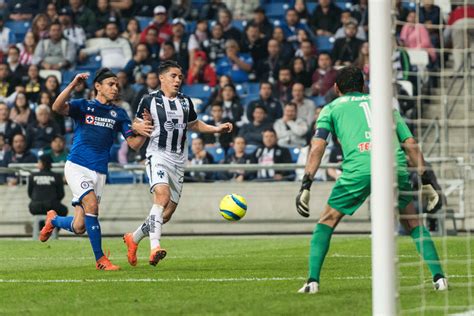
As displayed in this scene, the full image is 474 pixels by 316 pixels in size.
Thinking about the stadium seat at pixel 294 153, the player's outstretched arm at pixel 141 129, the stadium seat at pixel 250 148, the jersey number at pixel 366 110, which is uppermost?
the jersey number at pixel 366 110

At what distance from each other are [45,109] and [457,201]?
26.6 ft

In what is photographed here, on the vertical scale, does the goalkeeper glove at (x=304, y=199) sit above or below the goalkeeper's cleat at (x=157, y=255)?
above

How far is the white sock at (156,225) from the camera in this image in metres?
12.0

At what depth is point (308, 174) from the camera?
365 inches

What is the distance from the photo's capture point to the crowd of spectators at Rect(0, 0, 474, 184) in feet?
71.1

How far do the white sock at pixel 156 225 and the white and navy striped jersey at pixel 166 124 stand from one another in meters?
0.60

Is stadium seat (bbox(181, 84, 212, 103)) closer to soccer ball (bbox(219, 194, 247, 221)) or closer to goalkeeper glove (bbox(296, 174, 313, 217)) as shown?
soccer ball (bbox(219, 194, 247, 221))

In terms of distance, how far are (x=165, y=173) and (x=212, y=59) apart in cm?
1239

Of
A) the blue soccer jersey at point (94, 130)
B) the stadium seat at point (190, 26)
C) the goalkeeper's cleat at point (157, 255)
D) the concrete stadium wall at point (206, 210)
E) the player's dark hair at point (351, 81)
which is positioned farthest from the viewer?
the stadium seat at point (190, 26)

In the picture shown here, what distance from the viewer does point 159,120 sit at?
40.6 ft

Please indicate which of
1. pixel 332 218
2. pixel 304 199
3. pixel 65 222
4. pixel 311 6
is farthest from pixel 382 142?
pixel 311 6

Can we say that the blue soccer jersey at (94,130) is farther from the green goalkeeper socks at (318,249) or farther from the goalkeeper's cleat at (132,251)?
the green goalkeeper socks at (318,249)

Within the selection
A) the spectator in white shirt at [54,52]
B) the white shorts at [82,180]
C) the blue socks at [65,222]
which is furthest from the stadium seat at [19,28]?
the white shorts at [82,180]

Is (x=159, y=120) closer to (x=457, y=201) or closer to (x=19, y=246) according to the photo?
(x=19, y=246)
